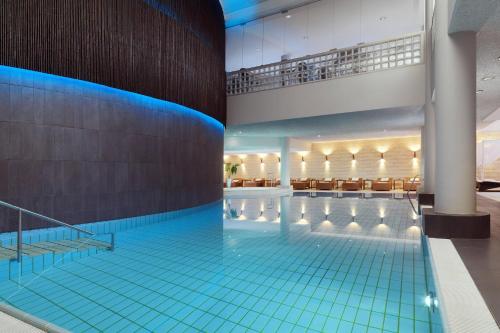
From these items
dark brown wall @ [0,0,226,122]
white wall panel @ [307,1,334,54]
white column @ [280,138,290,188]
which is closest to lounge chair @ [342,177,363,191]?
white column @ [280,138,290,188]

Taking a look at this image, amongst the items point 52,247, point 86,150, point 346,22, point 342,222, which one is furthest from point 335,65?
point 52,247

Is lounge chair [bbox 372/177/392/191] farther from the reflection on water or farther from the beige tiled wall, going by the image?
the reflection on water

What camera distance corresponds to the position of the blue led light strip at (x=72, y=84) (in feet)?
18.3

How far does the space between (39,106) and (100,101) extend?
3.78ft

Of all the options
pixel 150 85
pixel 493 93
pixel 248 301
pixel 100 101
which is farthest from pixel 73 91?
pixel 493 93

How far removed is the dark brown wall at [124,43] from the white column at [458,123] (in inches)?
236

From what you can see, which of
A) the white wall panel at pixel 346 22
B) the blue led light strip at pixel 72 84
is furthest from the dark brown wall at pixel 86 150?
the white wall panel at pixel 346 22

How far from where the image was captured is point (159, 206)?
7.96 meters

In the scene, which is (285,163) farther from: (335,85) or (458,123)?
(458,123)

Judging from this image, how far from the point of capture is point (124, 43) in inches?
273

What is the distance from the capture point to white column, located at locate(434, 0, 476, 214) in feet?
13.2

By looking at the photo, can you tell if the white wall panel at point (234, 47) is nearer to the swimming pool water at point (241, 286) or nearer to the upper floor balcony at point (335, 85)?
the upper floor balcony at point (335, 85)

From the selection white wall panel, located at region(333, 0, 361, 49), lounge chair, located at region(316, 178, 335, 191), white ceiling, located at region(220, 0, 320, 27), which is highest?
white ceiling, located at region(220, 0, 320, 27)

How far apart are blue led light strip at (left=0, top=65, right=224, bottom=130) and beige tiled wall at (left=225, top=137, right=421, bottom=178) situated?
1379 centimetres
